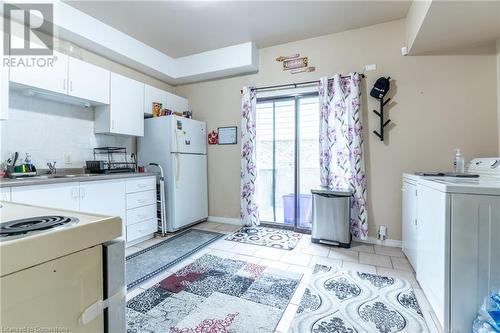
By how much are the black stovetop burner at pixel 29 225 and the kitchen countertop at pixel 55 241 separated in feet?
0.13

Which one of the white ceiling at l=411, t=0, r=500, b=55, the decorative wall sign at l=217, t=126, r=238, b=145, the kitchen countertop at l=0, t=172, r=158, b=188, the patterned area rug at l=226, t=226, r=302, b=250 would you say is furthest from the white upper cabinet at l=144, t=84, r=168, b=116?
the white ceiling at l=411, t=0, r=500, b=55

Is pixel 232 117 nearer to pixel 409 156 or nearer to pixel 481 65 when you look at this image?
pixel 409 156

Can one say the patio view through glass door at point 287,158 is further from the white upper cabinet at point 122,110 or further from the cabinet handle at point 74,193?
the cabinet handle at point 74,193

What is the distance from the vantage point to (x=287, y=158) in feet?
12.1

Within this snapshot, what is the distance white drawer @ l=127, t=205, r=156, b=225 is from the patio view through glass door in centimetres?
159

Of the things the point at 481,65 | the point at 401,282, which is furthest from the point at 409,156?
the point at 401,282

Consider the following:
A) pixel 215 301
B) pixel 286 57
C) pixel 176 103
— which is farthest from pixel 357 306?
pixel 176 103

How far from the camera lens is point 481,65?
2615 mm

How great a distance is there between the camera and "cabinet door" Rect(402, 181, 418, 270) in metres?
2.16

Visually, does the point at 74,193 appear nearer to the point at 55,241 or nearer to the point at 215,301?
the point at 215,301

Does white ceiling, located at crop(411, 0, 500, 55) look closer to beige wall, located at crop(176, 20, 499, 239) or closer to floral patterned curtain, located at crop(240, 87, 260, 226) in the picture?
beige wall, located at crop(176, 20, 499, 239)

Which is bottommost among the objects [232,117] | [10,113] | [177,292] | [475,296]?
[177,292]

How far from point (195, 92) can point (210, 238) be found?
2.53 meters

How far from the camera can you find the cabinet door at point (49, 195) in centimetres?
196
